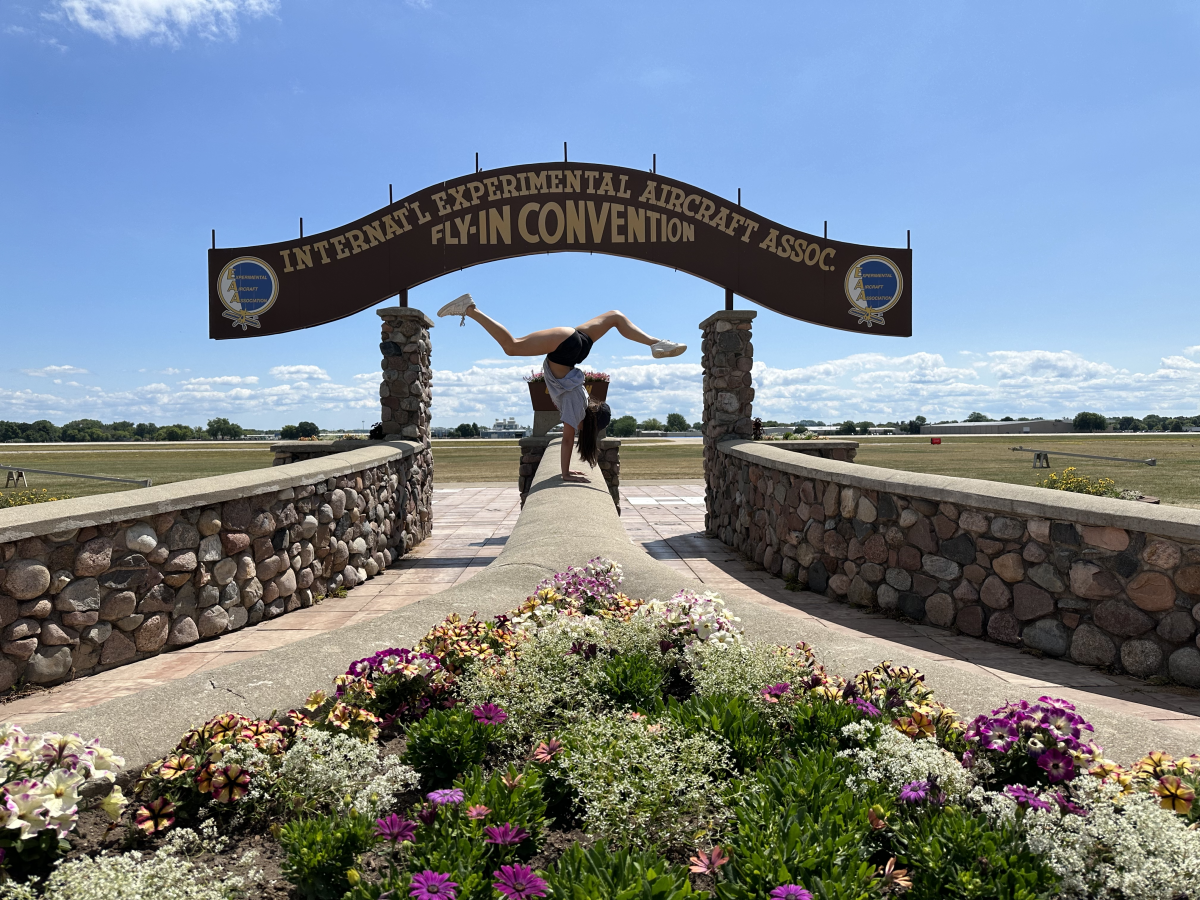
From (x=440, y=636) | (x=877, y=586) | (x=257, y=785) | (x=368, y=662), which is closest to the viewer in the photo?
(x=257, y=785)

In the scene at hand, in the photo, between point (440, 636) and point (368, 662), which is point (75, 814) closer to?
point (368, 662)

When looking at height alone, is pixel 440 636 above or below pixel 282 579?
above

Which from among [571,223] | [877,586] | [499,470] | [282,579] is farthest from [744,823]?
[499,470]

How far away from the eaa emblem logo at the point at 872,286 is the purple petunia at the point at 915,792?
8.91m

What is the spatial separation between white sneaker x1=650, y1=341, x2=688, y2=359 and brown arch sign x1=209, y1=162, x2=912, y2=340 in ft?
8.91

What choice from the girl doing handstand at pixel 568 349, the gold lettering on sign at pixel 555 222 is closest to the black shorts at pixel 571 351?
the girl doing handstand at pixel 568 349

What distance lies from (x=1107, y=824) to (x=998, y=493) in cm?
370

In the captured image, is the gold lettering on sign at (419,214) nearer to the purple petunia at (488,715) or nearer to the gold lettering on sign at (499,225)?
the gold lettering on sign at (499,225)

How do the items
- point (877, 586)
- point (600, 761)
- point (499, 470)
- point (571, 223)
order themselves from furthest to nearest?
1. point (499, 470)
2. point (571, 223)
3. point (877, 586)
4. point (600, 761)

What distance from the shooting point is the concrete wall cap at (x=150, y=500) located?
4.03m

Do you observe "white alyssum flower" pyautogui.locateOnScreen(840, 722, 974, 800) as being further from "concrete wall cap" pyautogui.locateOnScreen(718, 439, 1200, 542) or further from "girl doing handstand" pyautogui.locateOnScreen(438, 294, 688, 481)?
"girl doing handstand" pyautogui.locateOnScreen(438, 294, 688, 481)

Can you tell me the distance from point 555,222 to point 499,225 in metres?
0.74

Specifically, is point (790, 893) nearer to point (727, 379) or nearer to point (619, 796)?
point (619, 796)

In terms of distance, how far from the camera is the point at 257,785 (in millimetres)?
1854
